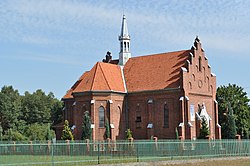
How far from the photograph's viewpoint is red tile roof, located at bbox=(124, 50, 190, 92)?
58188 mm

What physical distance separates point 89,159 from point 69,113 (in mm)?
36897

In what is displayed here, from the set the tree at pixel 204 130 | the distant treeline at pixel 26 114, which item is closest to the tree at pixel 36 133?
the distant treeline at pixel 26 114

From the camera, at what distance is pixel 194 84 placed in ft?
190

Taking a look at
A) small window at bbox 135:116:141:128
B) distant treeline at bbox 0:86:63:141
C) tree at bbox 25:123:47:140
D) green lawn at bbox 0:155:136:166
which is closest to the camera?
green lawn at bbox 0:155:136:166

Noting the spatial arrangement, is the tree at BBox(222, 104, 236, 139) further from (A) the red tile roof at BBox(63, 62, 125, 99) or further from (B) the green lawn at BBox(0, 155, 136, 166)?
(B) the green lawn at BBox(0, 155, 136, 166)

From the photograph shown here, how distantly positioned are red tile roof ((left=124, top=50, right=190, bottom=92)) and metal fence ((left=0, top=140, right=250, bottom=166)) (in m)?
17.1

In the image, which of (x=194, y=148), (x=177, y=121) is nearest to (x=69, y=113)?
(x=177, y=121)

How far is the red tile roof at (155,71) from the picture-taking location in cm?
5819

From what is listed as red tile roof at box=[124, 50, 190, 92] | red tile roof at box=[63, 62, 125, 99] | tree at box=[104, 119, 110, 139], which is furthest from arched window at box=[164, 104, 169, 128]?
tree at box=[104, 119, 110, 139]

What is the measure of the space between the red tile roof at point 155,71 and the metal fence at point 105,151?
56.2 ft

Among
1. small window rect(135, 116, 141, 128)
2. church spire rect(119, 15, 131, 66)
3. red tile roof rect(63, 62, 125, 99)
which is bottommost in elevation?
small window rect(135, 116, 141, 128)

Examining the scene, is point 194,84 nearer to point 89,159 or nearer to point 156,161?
point 156,161

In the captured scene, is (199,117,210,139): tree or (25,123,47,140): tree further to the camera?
(25,123,47,140): tree

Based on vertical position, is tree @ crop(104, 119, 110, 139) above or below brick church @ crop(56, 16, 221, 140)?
below
